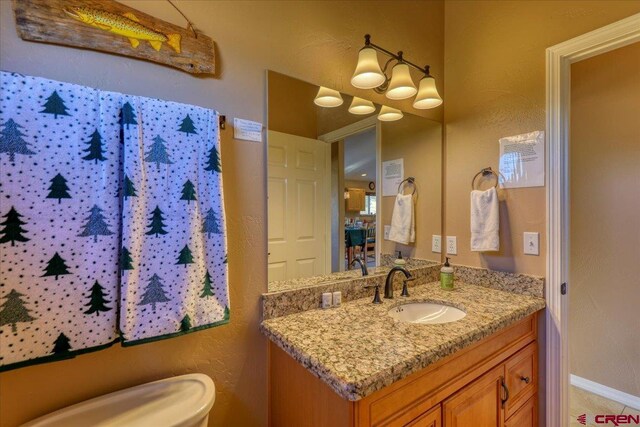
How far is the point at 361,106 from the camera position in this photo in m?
1.58

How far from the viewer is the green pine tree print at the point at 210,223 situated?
1018mm

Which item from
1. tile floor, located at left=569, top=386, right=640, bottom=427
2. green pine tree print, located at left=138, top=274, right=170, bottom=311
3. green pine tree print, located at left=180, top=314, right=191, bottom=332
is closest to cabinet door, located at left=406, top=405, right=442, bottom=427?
green pine tree print, located at left=180, top=314, right=191, bottom=332

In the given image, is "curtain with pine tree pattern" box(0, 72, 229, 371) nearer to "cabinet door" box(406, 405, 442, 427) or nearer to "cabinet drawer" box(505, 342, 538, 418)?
"cabinet door" box(406, 405, 442, 427)

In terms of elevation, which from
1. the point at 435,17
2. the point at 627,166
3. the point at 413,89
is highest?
the point at 435,17

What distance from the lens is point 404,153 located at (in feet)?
6.15

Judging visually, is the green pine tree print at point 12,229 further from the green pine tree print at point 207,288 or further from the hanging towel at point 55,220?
the green pine tree print at point 207,288

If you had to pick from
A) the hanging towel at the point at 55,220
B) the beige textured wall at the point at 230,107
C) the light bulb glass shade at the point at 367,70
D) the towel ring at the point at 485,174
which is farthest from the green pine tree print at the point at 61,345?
the towel ring at the point at 485,174

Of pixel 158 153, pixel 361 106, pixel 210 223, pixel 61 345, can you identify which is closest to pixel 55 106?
pixel 158 153

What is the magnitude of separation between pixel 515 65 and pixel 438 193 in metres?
0.80

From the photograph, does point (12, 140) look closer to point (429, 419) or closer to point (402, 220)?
point (429, 419)

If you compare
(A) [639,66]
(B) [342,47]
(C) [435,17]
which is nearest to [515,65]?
(C) [435,17]

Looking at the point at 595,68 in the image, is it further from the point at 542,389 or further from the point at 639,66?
the point at 542,389

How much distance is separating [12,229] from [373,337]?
1068mm

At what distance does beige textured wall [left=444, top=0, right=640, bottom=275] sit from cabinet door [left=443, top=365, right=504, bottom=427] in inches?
25.4
